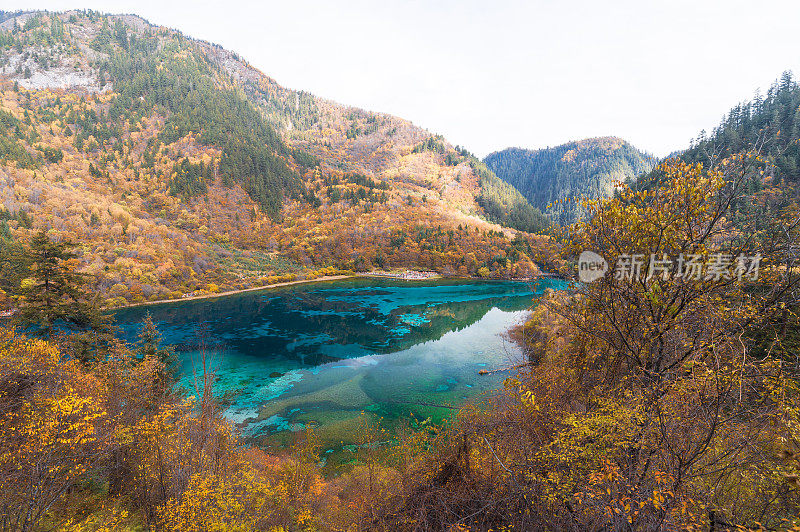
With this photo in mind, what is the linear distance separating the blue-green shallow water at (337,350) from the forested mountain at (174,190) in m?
22.8

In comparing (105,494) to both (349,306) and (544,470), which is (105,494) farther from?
(349,306)

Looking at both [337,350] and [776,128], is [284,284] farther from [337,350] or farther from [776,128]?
[776,128]

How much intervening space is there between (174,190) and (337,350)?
349 feet

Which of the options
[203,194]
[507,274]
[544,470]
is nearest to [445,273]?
[507,274]

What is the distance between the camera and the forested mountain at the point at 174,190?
2736 inches

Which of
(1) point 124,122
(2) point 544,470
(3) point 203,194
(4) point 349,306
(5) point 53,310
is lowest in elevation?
(4) point 349,306

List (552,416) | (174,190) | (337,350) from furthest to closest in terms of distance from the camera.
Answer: (174,190) < (337,350) < (552,416)

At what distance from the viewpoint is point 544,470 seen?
8.87m

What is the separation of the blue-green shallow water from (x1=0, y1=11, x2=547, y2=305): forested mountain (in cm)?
2279

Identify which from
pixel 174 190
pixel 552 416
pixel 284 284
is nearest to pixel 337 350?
pixel 552 416

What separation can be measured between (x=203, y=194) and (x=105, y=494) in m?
127

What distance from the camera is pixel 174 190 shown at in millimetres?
109750

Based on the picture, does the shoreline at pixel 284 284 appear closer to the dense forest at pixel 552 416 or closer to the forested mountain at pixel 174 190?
the forested mountain at pixel 174 190

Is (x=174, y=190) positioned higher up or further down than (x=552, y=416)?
higher up
